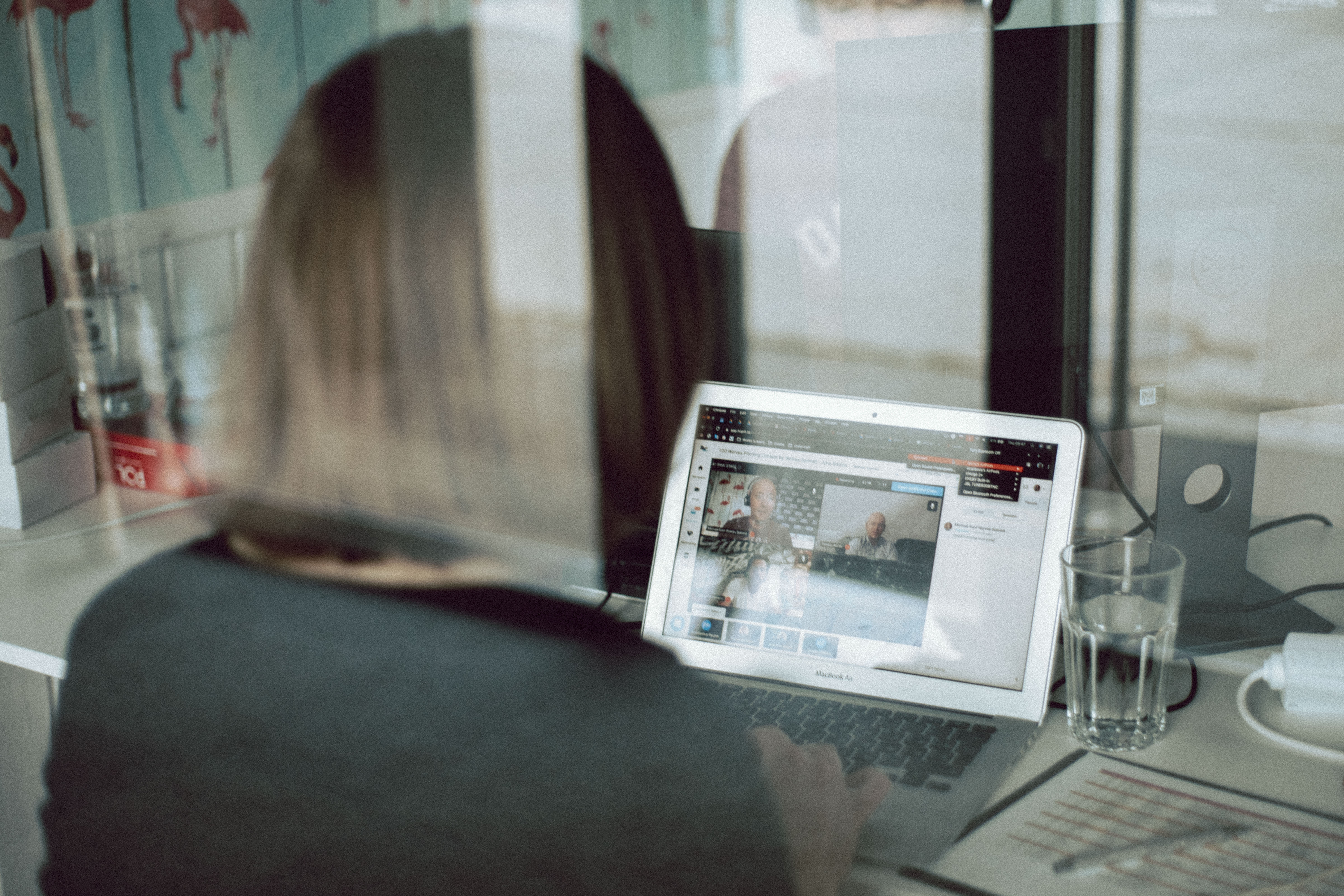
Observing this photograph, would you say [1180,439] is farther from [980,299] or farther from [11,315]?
[11,315]

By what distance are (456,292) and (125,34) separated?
52.2 inches

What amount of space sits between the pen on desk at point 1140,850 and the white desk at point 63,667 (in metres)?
0.07

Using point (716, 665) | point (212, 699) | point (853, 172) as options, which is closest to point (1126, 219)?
A: point (853, 172)

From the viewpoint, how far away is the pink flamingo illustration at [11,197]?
5.29ft

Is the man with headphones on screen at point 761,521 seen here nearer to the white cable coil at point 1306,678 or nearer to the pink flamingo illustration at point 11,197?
the white cable coil at point 1306,678

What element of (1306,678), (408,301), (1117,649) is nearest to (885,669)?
(1117,649)

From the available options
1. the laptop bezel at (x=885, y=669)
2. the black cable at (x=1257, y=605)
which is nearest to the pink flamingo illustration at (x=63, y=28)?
the laptop bezel at (x=885, y=669)

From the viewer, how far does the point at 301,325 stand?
2.35 feet

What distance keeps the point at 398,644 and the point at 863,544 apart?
386mm

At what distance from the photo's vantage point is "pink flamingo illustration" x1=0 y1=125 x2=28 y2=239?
63.4 inches

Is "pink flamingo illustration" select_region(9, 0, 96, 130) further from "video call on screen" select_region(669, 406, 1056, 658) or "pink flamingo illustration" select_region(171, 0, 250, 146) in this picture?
"video call on screen" select_region(669, 406, 1056, 658)

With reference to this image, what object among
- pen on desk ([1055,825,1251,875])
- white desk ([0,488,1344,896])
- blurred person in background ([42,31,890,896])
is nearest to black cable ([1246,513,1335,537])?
white desk ([0,488,1344,896])

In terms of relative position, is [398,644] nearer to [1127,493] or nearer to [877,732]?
[877,732]

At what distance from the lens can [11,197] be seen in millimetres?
1630
